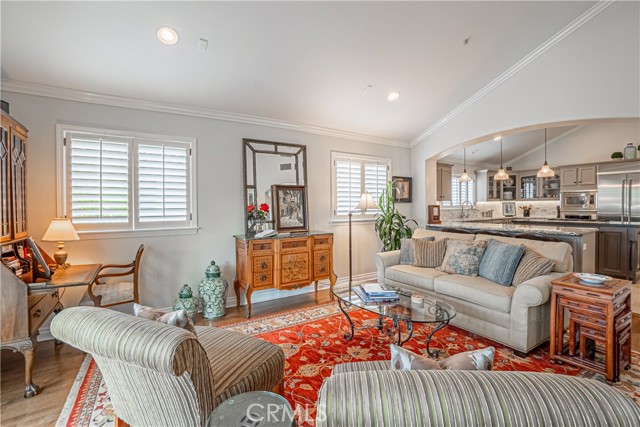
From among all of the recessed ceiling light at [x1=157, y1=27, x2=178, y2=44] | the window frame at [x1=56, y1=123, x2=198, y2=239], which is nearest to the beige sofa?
the window frame at [x1=56, y1=123, x2=198, y2=239]

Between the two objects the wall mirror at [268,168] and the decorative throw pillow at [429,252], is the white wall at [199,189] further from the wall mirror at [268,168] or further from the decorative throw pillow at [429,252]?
the decorative throw pillow at [429,252]

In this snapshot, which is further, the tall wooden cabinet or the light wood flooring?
the tall wooden cabinet

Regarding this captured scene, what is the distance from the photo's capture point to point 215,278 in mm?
3680

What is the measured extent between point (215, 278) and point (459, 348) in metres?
2.76

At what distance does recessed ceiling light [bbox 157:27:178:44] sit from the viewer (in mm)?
2607

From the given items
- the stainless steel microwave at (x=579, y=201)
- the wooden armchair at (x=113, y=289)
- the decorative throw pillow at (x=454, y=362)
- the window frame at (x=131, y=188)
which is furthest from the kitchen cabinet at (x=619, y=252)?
the wooden armchair at (x=113, y=289)

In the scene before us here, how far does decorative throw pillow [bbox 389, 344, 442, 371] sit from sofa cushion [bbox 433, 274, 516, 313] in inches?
83.1

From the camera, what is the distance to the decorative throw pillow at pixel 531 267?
2914 millimetres

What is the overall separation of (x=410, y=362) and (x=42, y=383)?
286 cm

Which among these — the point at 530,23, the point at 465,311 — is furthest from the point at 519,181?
the point at 465,311

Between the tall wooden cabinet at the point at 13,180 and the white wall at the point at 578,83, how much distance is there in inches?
206

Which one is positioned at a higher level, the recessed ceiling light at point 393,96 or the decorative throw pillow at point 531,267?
the recessed ceiling light at point 393,96

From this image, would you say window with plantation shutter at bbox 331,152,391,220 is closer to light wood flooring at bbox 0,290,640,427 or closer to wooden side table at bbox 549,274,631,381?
wooden side table at bbox 549,274,631,381

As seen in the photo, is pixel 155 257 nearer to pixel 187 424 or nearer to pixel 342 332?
pixel 342 332
